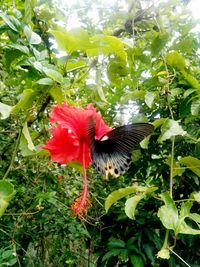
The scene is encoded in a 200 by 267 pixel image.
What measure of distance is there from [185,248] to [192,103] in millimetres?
580

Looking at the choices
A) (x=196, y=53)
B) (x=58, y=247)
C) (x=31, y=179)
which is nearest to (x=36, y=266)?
(x=58, y=247)

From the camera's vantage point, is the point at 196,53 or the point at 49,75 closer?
the point at 49,75

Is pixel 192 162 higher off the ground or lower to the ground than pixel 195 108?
lower

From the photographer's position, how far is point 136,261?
1.16 m

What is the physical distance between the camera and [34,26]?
3.16 ft

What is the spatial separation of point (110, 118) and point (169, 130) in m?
0.60

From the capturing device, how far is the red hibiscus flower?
64cm

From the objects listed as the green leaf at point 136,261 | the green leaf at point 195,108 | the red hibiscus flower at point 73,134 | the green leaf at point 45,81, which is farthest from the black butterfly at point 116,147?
the green leaf at point 136,261

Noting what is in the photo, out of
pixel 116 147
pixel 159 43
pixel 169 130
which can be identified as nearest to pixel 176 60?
pixel 159 43

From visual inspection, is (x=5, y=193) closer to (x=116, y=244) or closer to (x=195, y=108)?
(x=195, y=108)

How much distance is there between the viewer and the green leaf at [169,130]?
0.78 meters

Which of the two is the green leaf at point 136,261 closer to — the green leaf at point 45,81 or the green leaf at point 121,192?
the green leaf at point 121,192

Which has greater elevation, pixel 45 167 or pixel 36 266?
pixel 45 167

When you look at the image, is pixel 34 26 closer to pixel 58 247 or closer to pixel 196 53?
pixel 196 53
